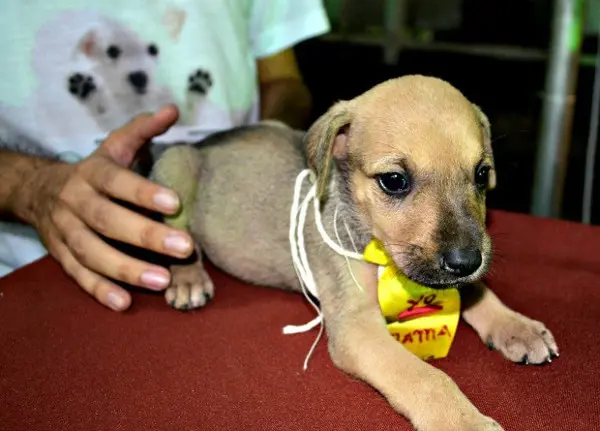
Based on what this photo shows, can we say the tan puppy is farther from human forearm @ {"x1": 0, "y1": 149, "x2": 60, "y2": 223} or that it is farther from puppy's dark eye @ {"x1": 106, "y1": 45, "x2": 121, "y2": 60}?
puppy's dark eye @ {"x1": 106, "y1": 45, "x2": 121, "y2": 60}

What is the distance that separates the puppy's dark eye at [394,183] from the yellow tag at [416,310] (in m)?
0.21

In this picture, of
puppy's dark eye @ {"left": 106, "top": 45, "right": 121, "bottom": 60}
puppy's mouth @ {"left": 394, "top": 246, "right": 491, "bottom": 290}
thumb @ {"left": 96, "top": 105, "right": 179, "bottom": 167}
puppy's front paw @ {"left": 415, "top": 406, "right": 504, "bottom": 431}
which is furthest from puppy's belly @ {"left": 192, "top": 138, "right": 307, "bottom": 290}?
puppy's front paw @ {"left": 415, "top": 406, "right": 504, "bottom": 431}

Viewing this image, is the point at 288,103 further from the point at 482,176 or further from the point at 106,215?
the point at 482,176

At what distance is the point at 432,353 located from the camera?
202cm

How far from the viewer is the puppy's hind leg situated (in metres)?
2.51

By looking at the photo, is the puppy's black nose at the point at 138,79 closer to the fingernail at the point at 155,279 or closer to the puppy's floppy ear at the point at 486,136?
the fingernail at the point at 155,279

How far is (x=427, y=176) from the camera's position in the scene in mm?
1859

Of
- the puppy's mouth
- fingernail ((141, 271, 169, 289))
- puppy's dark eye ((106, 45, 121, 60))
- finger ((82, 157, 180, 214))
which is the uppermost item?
puppy's dark eye ((106, 45, 121, 60))

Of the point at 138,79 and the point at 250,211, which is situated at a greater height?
the point at 138,79

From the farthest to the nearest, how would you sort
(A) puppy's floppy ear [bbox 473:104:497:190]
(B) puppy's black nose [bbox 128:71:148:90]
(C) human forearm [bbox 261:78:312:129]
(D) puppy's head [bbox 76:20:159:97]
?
(C) human forearm [bbox 261:78:312:129], (B) puppy's black nose [bbox 128:71:148:90], (D) puppy's head [bbox 76:20:159:97], (A) puppy's floppy ear [bbox 473:104:497:190]

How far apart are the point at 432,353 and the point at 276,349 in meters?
0.51

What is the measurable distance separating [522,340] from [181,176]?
1.61 meters

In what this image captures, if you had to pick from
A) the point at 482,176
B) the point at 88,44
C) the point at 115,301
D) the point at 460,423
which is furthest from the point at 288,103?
the point at 460,423

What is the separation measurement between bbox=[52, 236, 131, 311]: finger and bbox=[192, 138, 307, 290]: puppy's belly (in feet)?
1.61
